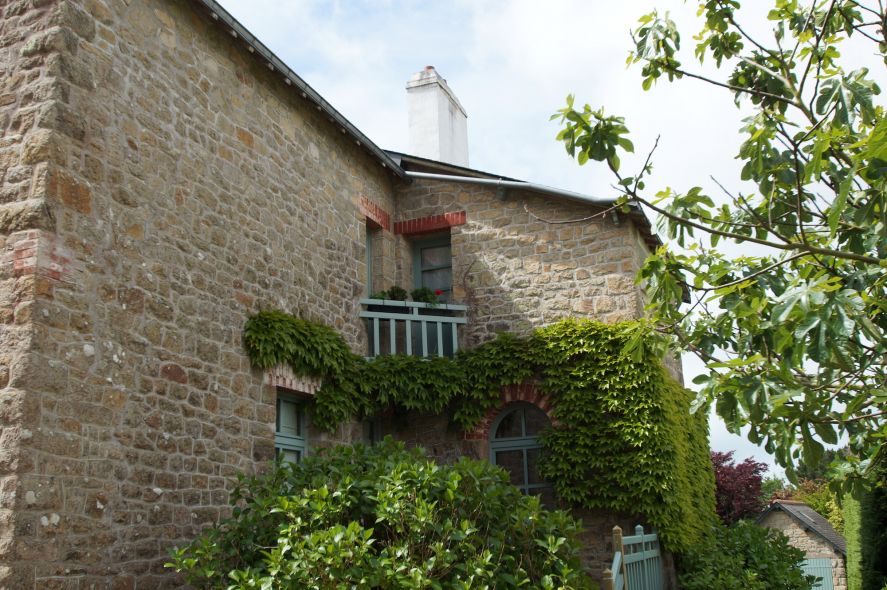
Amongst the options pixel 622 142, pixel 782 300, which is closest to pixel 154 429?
pixel 622 142

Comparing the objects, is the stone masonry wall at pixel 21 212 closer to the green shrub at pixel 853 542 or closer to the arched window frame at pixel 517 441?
the arched window frame at pixel 517 441

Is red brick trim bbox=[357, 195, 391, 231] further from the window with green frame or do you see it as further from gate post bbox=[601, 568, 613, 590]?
gate post bbox=[601, 568, 613, 590]

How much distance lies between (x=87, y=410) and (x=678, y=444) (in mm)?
6651

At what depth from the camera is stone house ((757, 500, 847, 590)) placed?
21.8 metres

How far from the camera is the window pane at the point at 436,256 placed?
451 inches

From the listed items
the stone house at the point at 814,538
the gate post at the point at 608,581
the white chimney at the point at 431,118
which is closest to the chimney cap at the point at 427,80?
the white chimney at the point at 431,118

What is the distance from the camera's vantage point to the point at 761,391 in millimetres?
3775

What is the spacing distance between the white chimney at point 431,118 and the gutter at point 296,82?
202 cm

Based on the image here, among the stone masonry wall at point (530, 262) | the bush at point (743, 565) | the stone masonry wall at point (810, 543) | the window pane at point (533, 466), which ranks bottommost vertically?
the stone masonry wall at point (810, 543)

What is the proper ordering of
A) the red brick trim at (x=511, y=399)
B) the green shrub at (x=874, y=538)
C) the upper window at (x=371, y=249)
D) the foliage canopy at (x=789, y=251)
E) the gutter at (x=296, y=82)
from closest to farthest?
the foliage canopy at (x=789, y=251) → the gutter at (x=296, y=82) → the red brick trim at (x=511, y=399) → the upper window at (x=371, y=249) → the green shrub at (x=874, y=538)

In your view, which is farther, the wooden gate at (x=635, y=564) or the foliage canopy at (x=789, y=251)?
the wooden gate at (x=635, y=564)

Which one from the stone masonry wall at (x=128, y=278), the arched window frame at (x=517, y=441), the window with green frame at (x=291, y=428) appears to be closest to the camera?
the stone masonry wall at (x=128, y=278)

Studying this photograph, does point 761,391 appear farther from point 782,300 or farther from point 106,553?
point 106,553

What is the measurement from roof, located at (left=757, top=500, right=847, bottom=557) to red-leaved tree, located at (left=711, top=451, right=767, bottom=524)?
16.4ft
